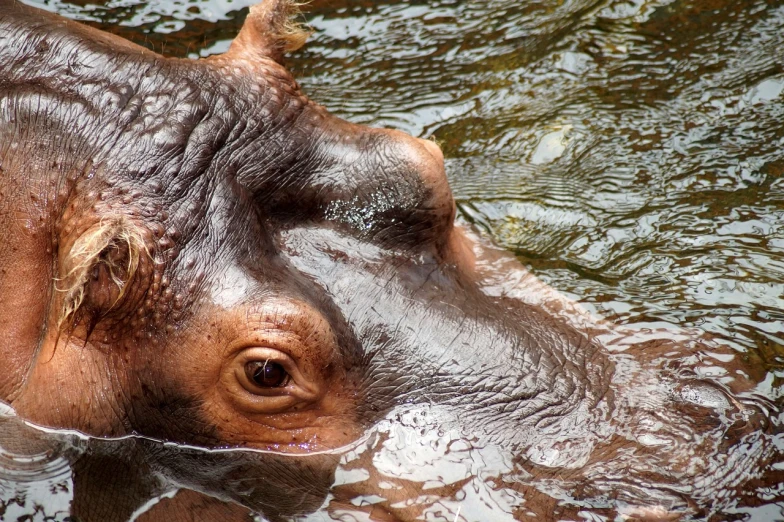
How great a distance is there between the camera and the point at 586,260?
17.6ft

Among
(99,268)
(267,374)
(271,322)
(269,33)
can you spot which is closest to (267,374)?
(267,374)

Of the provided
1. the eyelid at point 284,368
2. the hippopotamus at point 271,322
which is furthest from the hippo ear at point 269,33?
the eyelid at point 284,368

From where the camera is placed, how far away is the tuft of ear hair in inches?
143

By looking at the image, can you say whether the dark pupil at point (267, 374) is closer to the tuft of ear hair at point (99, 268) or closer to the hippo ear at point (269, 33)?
the tuft of ear hair at point (99, 268)

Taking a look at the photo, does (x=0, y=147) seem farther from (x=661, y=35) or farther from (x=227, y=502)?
(x=661, y=35)

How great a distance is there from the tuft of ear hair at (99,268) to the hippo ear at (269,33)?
1.22 m

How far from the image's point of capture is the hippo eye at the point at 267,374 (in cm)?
380

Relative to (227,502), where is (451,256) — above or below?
above

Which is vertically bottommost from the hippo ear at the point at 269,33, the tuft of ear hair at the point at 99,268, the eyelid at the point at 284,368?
the eyelid at the point at 284,368

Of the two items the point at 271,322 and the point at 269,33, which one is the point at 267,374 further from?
the point at 269,33

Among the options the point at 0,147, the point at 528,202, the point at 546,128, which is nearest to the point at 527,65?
the point at 546,128

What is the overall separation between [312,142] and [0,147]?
1.31 metres

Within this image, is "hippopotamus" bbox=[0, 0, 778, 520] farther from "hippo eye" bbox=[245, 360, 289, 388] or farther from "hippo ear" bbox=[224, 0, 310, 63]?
"hippo ear" bbox=[224, 0, 310, 63]

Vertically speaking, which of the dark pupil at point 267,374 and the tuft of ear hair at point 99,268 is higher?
the tuft of ear hair at point 99,268
